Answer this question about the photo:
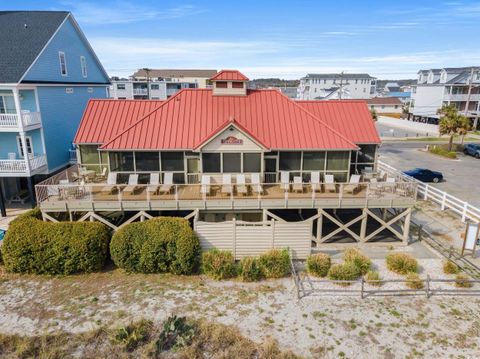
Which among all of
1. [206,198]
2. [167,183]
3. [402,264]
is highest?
[167,183]

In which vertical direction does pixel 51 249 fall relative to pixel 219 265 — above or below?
above

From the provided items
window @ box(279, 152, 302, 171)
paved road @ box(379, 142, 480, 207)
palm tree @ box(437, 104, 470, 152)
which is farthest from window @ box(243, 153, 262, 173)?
palm tree @ box(437, 104, 470, 152)

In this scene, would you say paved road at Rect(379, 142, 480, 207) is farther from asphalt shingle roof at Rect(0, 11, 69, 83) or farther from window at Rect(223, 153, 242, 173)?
asphalt shingle roof at Rect(0, 11, 69, 83)

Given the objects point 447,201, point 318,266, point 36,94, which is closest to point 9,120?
point 36,94

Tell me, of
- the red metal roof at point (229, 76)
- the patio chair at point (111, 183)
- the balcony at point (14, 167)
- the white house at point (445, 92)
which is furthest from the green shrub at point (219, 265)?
the white house at point (445, 92)

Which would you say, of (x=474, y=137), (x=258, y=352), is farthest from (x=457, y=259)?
(x=474, y=137)

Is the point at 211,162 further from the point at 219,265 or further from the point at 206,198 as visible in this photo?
the point at 219,265

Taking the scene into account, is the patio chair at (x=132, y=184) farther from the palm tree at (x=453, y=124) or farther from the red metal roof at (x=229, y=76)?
the palm tree at (x=453, y=124)
